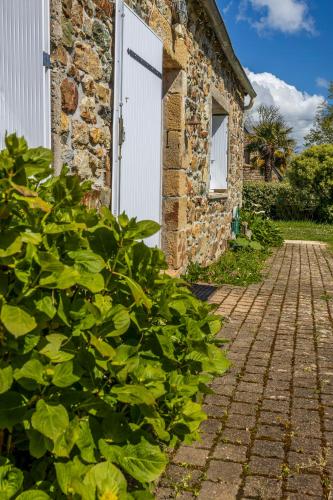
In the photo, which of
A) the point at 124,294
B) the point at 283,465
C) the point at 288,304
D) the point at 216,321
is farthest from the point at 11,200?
the point at 288,304

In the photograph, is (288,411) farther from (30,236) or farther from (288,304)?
(288,304)

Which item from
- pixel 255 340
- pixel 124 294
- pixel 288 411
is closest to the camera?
pixel 124 294

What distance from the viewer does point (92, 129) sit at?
3537mm

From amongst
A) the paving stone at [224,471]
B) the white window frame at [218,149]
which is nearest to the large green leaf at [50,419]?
the paving stone at [224,471]

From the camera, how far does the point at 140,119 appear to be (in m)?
4.38

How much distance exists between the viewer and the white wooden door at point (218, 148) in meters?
8.75

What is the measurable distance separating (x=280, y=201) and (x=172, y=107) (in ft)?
48.2

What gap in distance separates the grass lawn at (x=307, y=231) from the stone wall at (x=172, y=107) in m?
3.62

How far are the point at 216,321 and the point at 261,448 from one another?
0.64 metres

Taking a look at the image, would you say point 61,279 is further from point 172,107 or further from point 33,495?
point 172,107

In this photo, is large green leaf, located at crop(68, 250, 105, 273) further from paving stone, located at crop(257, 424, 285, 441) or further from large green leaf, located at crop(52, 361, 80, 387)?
paving stone, located at crop(257, 424, 285, 441)

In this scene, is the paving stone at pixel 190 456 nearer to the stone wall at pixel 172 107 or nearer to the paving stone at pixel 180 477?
the paving stone at pixel 180 477

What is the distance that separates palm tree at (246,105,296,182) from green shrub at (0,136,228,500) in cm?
3466

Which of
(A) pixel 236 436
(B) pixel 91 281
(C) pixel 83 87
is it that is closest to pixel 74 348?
(B) pixel 91 281
